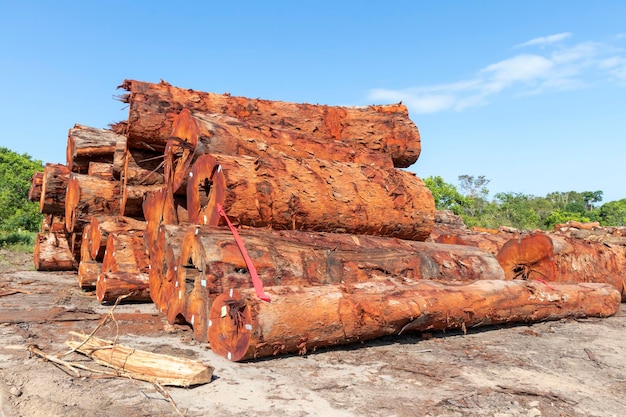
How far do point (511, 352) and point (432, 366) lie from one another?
3.34 feet

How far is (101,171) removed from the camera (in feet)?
28.7

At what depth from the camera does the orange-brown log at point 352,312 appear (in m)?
3.74

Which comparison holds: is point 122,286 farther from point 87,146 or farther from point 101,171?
point 87,146

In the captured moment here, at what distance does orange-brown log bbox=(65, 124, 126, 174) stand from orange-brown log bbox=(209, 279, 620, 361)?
20.2 ft

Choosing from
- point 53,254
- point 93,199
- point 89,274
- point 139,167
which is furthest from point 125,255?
point 53,254

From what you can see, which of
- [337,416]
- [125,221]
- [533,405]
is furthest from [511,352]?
[125,221]

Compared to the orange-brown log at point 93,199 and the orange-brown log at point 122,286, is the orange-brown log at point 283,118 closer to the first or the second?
the orange-brown log at point 93,199

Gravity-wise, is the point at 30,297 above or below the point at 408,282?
below

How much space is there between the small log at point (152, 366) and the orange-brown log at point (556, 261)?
5584mm

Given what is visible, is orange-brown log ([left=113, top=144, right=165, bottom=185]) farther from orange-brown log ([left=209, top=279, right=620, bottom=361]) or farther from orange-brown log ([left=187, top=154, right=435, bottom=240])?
orange-brown log ([left=209, top=279, right=620, bottom=361])

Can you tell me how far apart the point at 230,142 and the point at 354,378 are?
127 inches

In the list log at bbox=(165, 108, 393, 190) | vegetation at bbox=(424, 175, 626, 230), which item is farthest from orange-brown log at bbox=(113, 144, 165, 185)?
vegetation at bbox=(424, 175, 626, 230)

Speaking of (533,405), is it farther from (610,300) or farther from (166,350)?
(610,300)

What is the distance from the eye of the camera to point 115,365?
11.3ft
